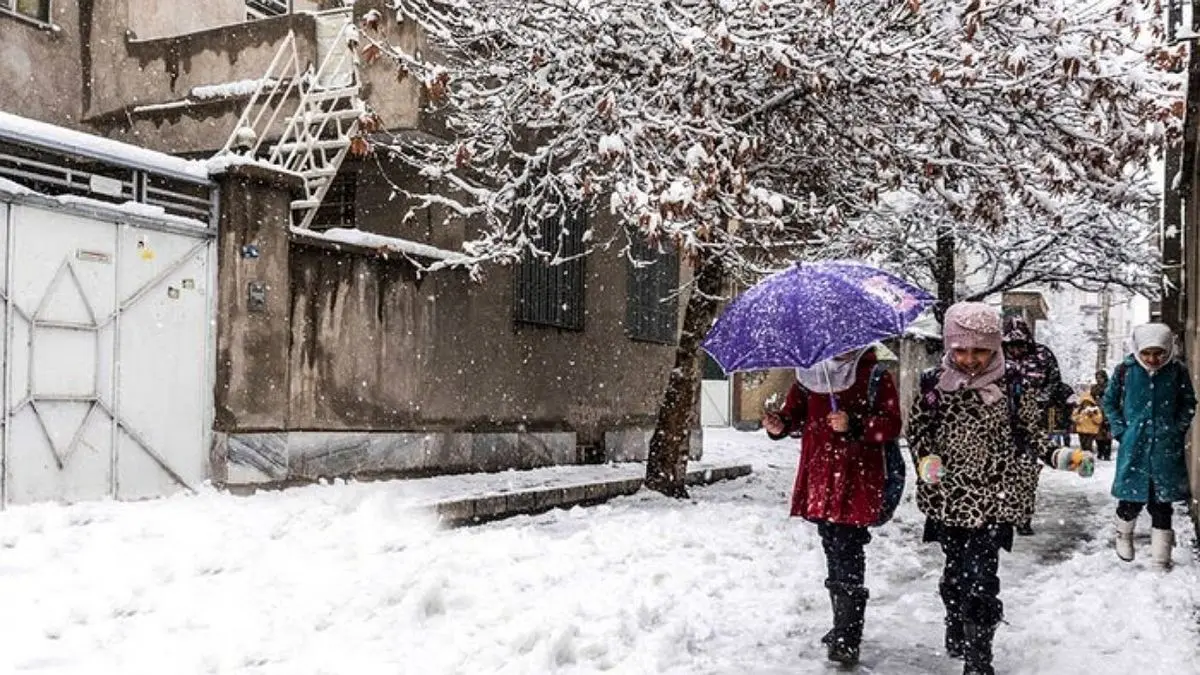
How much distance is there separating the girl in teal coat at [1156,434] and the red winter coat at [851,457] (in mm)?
3696

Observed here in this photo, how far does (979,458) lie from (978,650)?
82 cm

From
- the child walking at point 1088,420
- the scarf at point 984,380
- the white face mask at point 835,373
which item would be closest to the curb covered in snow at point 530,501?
the white face mask at point 835,373

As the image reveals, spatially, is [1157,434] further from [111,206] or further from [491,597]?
[111,206]

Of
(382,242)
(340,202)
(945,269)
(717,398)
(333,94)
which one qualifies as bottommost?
(717,398)

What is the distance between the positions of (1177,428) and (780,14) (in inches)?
184

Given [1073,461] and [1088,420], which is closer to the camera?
[1073,461]

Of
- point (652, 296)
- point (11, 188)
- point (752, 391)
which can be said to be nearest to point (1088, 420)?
point (652, 296)

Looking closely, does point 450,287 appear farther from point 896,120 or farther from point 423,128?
point 896,120

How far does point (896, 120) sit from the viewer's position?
1141 cm

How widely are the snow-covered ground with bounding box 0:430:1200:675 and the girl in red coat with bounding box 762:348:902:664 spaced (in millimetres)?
296

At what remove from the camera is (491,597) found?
651cm

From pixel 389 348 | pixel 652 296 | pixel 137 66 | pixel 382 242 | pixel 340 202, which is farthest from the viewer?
pixel 652 296

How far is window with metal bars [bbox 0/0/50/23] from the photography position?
1406cm

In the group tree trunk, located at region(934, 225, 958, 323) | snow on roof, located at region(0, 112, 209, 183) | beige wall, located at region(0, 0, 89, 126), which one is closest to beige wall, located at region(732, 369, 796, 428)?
tree trunk, located at region(934, 225, 958, 323)
